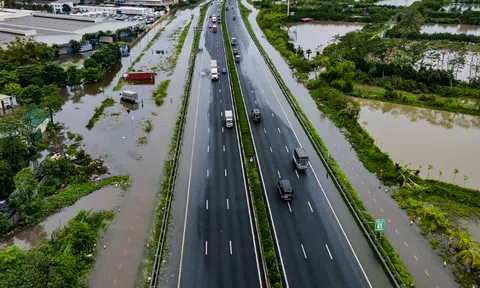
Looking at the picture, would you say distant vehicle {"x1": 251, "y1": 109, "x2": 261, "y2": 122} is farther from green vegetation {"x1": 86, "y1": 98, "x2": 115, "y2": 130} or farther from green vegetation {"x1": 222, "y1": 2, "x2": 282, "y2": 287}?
green vegetation {"x1": 86, "y1": 98, "x2": 115, "y2": 130}

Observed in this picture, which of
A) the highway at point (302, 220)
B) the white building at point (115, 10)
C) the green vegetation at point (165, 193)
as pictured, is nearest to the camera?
the highway at point (302, 220)

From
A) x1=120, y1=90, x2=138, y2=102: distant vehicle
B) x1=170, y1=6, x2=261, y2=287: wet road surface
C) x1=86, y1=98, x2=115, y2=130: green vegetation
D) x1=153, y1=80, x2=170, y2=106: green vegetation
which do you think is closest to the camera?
x1=170, y1=6, x2=261, y2=287: wet road surface

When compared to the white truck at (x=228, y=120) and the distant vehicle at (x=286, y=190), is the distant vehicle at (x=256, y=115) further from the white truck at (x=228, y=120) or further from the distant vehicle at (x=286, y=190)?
the distant vehicle at (x=286, y=190)

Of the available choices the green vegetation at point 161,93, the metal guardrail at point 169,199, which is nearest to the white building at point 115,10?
the green vegetation at point 161,93

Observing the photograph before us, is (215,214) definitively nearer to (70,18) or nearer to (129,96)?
(129,96)

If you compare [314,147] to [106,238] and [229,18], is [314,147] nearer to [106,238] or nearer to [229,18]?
[106,238]

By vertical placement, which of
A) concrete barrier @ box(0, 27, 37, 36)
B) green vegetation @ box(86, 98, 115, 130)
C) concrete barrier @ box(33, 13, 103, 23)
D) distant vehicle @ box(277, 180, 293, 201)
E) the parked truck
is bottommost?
distant vehicle @ box(277, 180, 293, 201)

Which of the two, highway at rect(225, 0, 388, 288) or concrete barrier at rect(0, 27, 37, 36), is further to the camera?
concrete barrier at rect(0, 27, 37, 36)

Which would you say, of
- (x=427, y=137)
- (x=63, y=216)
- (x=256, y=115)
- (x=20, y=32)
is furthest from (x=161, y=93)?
(x=20, y=32)

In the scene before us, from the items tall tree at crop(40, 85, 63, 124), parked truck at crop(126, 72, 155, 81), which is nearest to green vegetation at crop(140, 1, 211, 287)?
parked truck at crop(126, 72, 155, 81)
